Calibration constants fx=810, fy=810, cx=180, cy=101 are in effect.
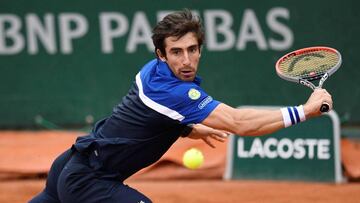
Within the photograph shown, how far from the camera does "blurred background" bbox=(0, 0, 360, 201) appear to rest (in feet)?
31.1

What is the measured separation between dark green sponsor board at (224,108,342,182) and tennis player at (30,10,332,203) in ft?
11.9

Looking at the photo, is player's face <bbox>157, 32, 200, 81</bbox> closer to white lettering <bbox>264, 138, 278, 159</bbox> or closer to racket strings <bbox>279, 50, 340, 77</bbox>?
racket strings <bbox>279, 50, 340, 77</bbox>

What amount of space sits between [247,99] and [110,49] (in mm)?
1766

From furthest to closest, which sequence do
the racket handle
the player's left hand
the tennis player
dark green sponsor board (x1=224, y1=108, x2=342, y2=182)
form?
dark green sponsor board (x1=224, y1=108, x2=342, y2=182), the player's left hand, the tennis player, the racket handle

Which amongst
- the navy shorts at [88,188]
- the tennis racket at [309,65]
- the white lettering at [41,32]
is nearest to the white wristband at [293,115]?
the tennis racket at [309,65]

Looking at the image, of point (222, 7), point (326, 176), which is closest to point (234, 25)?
point (222, 7)

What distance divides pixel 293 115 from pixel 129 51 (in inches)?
222

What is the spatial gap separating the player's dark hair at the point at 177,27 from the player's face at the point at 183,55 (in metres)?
0.03

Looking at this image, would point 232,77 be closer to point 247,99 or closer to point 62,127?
point 247,99

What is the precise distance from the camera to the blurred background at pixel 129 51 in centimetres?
948

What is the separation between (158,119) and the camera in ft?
14.5

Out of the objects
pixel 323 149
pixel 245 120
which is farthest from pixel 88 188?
pixel 323 149

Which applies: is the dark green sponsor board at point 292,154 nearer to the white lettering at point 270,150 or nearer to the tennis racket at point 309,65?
the white lettering at point 270,150

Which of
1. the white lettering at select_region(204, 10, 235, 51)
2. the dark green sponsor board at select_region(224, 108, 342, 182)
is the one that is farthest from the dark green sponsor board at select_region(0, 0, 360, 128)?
the dark green sponsor board at select_region(224, 108, 342, 182)
